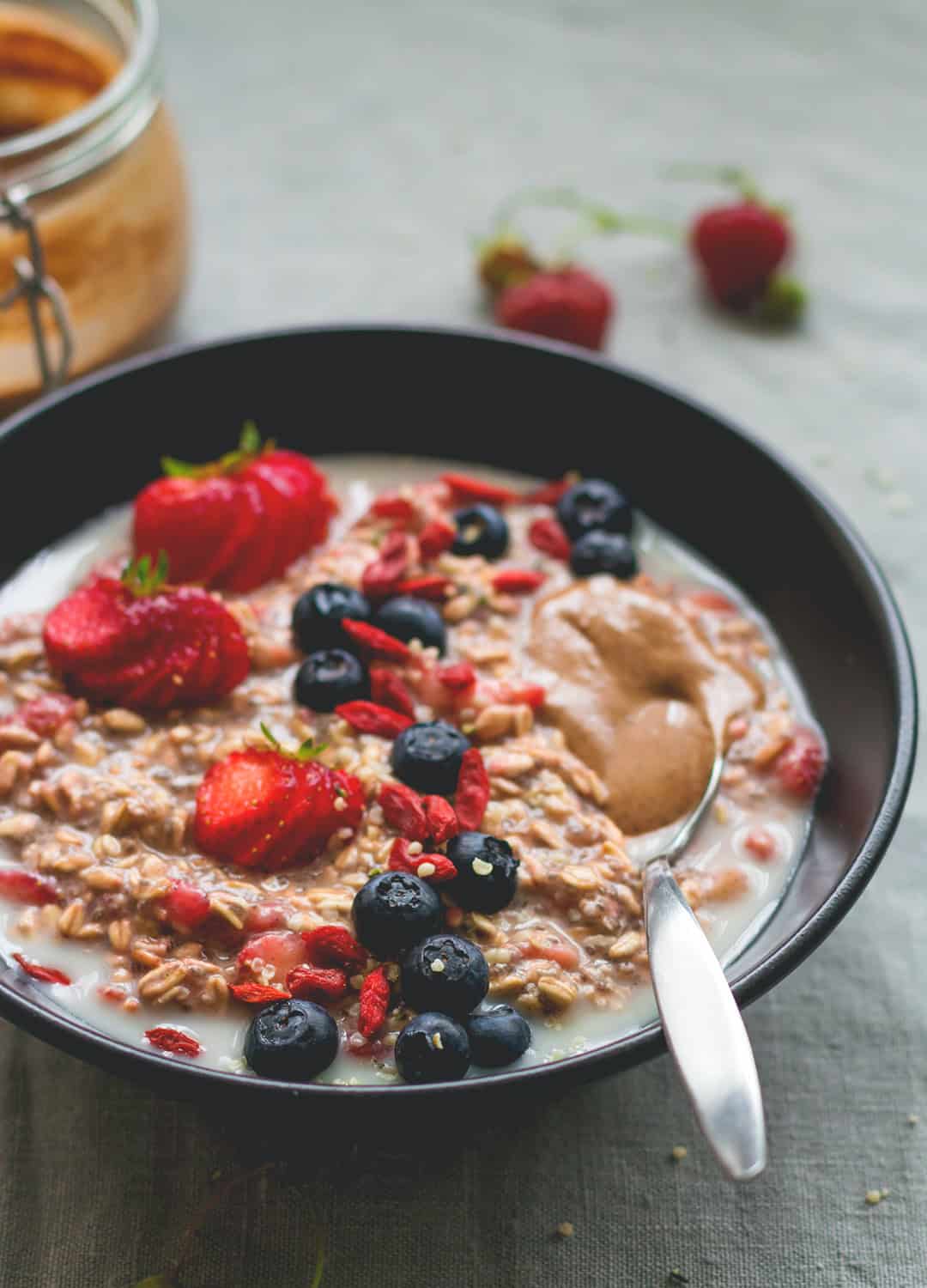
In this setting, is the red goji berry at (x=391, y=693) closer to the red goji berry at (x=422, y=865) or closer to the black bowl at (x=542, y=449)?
the red goji berry at (x=422, y=865)

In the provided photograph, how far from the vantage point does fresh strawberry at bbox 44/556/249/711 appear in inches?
66.7

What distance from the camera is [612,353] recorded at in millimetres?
2529

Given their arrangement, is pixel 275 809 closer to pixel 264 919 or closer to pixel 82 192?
pixel 264 919

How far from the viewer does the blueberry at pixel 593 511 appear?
1.95 m

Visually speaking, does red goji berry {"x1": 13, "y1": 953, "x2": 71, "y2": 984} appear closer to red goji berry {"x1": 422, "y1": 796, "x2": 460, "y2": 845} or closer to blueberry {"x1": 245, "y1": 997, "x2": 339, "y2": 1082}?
blueberry {"x1": 245, "y1": 997, "x2": 339, "y2": 1082}

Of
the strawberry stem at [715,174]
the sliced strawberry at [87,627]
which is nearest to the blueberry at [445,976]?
the sliced strawberry at [87,627]

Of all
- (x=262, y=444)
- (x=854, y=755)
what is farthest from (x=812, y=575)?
(x=262, y=444)

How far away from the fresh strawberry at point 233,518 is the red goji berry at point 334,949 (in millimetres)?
582

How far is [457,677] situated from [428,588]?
17 cm

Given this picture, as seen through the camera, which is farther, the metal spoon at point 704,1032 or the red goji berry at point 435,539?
the red goji berry at point 435,539

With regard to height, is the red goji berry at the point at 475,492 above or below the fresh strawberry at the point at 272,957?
above

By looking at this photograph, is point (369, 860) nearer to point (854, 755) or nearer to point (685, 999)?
point (685, 999)

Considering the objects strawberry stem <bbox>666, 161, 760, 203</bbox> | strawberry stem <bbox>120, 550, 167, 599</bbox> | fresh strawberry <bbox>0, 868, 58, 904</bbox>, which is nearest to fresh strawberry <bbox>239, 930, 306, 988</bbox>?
fresh strawberry <bbox>0, 868, 58, 904</bbox>

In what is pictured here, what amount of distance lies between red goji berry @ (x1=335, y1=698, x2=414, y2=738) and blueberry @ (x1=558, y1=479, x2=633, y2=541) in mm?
430
